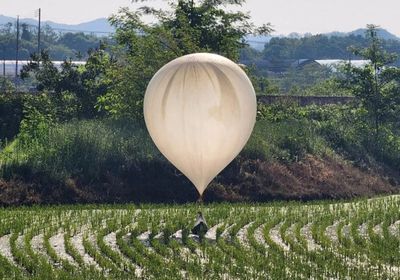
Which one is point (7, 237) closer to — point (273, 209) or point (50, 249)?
point (50, 249)

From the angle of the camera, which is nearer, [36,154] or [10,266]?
[10,266]

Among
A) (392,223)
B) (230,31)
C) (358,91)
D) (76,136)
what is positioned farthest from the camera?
(358,91)

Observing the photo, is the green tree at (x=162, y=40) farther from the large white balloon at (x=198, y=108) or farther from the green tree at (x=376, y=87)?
the large white balloon at (x=198, y=108)

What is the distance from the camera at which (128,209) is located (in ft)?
89.4

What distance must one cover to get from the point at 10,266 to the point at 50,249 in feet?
6.47

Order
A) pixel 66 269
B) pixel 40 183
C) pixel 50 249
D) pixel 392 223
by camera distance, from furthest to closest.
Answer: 1. pixel 40 183
2. pixel 392 223
3. pixel 50 249
4. pixel 66 269

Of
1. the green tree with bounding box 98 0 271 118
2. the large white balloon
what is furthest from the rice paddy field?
the green tree with bounding box 98 0 271 118

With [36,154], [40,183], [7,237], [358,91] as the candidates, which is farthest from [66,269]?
[358,91]

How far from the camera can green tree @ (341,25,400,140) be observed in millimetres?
45000

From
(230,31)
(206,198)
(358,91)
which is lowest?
(206,198)

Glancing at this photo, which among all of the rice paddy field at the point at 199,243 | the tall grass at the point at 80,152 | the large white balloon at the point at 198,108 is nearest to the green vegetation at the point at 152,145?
the tall grass at the point at 80,152

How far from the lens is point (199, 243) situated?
21.0 meters

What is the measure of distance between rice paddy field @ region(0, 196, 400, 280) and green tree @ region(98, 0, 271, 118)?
1071cm

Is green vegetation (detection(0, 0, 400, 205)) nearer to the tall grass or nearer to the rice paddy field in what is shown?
the tall grass
